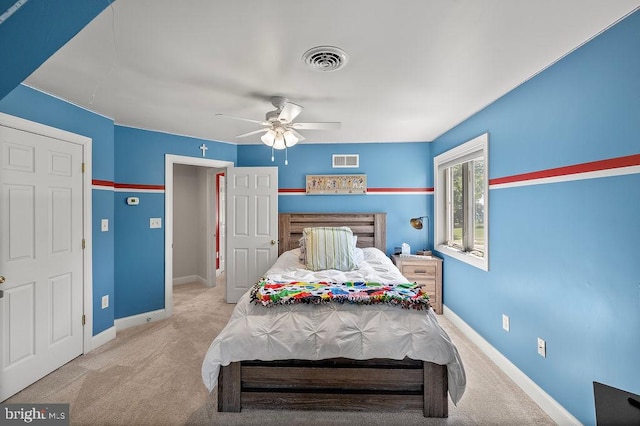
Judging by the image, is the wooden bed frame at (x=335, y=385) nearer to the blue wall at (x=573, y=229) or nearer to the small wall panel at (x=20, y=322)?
the blue wall at (x=573, y=229)

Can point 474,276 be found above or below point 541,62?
below

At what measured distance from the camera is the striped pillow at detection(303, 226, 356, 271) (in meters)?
2.96

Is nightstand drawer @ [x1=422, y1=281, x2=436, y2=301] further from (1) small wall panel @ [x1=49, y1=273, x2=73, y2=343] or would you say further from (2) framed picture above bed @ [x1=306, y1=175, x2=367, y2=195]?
(1) small wall panel @ [x1=49, y1=273, x2=73, y2=343]

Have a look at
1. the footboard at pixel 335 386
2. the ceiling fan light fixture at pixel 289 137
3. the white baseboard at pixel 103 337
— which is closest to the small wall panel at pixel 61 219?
the white baseboard at pixel 103 337

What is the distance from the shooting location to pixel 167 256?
358 cm

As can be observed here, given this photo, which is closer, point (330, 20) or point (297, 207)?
point (330, 20)

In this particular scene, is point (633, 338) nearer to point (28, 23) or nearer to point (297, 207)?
point (28, 23)

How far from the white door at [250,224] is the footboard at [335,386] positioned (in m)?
2.16

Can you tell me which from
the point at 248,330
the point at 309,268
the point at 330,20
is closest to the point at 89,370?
the point at 248,330

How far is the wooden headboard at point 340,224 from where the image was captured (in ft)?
13.2

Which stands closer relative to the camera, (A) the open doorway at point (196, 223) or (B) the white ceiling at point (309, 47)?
(B) the white ceiling at point (309, 47)

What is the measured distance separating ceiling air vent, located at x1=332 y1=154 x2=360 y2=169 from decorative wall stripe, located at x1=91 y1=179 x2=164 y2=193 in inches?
93.3

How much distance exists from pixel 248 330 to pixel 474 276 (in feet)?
7.78

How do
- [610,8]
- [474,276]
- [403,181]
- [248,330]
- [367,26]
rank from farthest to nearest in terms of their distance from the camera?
[403,181] < [474,276] < [248,330] < [367,26] < [610,8]
